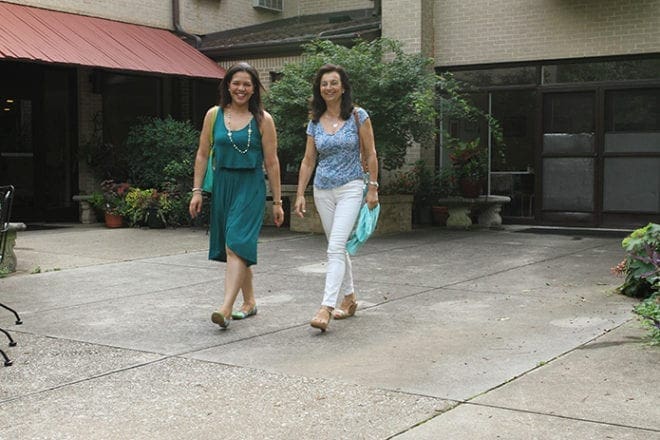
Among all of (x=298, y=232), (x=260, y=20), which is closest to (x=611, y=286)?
(x=298, y=232)

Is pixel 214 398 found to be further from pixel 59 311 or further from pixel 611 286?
pixel 611 286

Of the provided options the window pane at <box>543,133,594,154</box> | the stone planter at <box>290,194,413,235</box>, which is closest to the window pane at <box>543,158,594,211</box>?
the window pane at <box>543,133,594,154</box>

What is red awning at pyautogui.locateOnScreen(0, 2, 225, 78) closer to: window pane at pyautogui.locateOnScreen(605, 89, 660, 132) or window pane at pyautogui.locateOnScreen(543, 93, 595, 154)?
window pane at pyautogui.locateOnScreen(543, 93, 595, 154)

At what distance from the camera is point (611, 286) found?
25.6ft

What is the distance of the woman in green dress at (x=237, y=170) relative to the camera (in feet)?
19.8

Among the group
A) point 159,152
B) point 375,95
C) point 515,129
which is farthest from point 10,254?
point 515,129

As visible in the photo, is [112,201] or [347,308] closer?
[347,308]

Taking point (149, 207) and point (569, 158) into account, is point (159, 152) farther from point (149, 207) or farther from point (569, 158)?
point (569, 158)

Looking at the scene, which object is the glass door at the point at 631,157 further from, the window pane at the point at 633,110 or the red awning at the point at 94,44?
the red awning at the point at 94,44

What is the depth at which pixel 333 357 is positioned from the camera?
522 centimetres

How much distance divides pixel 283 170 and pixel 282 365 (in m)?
10.5

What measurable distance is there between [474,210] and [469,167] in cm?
78

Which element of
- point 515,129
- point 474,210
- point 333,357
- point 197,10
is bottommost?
point 333,357

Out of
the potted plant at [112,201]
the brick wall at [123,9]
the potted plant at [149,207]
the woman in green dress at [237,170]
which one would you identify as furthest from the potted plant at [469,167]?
the woman in green dress at [237,170]
